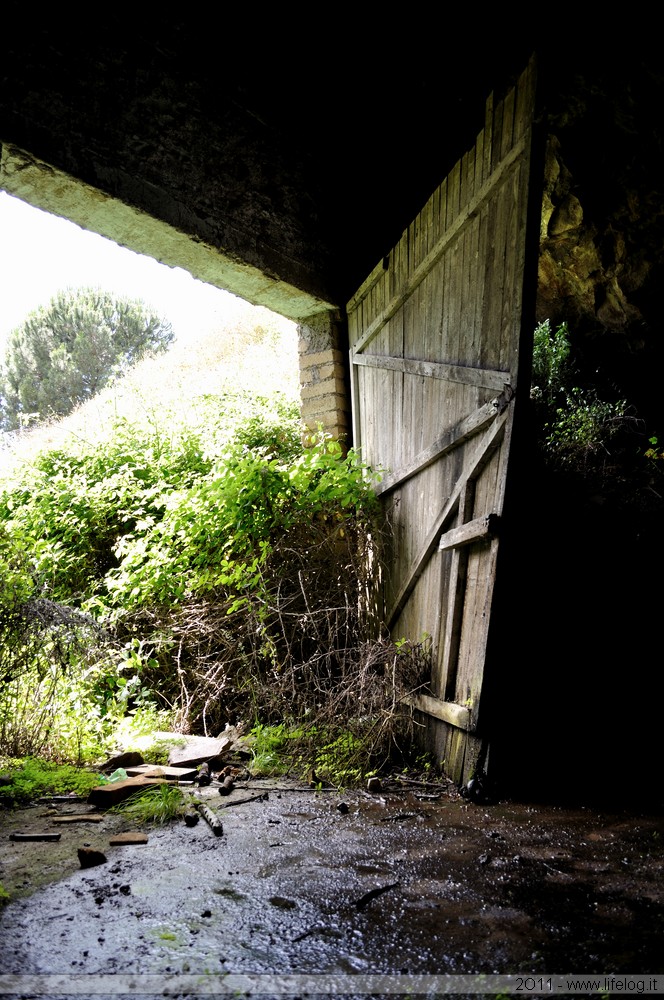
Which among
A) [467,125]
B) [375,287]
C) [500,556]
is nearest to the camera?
[500,556]

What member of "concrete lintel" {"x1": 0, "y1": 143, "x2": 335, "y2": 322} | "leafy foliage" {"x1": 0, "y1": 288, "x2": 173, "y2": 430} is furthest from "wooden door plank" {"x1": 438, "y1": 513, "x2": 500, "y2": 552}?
"leafy foliage" {"x1": 0, "y1": 288, "x2": 173, "y2": 430}

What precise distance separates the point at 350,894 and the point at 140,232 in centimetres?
430

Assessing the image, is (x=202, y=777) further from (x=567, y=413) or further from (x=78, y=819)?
(x=567, y=413)

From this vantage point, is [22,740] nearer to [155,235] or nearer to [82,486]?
[82,486]

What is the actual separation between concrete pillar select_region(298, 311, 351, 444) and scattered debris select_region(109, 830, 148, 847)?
11.2ft

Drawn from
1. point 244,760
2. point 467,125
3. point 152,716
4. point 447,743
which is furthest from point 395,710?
point 467,125

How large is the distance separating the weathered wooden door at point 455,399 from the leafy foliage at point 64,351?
14.8 metres

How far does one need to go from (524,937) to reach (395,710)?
6.83 ft

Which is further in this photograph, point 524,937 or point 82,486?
point 82,486

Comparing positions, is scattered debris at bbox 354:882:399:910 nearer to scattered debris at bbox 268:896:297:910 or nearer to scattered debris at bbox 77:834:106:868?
scattered debris at bbox 268:896:297:910

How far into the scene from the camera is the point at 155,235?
181 inches

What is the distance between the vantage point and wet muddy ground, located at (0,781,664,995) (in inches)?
72.5

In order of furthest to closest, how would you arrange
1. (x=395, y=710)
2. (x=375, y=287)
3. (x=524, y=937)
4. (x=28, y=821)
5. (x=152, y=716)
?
Result: (x=375, y=287)
(x=152, y=716)
(x=395, y=710)
(x=28, y=821)
(x=524, y=937)

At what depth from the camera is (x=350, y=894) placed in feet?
7.47
